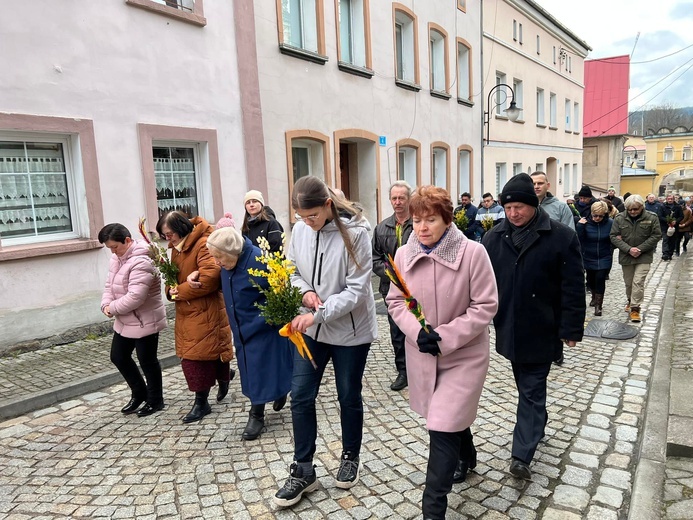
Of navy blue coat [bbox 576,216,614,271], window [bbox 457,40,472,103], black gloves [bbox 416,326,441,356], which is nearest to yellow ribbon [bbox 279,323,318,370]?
black gloves [bbox 416,326,441,356]

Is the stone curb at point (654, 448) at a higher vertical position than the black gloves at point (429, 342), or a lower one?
lower

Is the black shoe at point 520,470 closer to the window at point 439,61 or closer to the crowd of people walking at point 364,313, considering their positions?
the crowd of people walking at point 364,313

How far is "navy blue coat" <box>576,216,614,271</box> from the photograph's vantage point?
7.50 meters

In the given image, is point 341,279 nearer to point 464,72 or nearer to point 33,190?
point 33,190

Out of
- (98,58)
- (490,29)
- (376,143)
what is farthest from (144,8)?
(490,29)

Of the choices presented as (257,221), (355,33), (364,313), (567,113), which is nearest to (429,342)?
Result: (364,313)

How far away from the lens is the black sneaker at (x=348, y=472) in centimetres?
318

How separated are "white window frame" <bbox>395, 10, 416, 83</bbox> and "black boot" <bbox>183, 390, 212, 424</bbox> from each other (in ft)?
36.9

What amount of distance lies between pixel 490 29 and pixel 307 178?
712 inches

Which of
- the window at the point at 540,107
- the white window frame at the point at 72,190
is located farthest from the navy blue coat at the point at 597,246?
the window at the point at 540,107

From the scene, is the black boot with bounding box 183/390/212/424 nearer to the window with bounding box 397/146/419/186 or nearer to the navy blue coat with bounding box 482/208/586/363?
the navy blue coat with bounding box 482/208/586/363

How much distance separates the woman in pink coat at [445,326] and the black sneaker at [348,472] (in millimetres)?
661

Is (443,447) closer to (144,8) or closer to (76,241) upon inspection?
(76,241)

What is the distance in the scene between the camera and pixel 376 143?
1241cm
